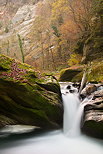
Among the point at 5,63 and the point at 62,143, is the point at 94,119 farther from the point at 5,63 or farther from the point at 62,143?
the point at 5,63

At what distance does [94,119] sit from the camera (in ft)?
19.3

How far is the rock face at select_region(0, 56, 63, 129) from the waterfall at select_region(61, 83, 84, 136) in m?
0.63

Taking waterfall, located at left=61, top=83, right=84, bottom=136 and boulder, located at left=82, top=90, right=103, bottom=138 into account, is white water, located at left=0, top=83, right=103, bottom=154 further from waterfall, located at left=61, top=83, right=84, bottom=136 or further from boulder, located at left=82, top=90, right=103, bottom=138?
boulder, located at left=82, top=90, right=103, bottom=138

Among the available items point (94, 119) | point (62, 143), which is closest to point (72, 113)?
point (62, 143)

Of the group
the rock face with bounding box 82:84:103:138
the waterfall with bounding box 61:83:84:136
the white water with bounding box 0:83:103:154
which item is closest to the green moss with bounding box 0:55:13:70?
the white water with bounding box 0:83:103:154

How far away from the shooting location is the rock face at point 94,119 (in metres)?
5.85

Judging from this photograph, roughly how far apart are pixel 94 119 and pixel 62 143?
1583mm

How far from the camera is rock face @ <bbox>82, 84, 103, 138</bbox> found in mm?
5848

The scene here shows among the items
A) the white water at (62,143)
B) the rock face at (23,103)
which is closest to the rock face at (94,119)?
the white water at (62,143)

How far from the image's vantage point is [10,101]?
20.5 feet

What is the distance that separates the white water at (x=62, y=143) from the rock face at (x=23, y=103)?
1.73 ft

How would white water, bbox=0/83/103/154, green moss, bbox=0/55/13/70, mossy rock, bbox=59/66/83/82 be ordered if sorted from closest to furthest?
white water, bbox=0/83/103/154, green moss, bbox=0/55/13/70, mossy rock, bbox=59/66/83/82

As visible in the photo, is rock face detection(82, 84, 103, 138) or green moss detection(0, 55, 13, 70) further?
green moss detection(0, 55, 13, 70)

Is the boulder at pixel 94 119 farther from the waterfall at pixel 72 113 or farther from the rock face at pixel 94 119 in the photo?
the waterfall at pixel 72 113
